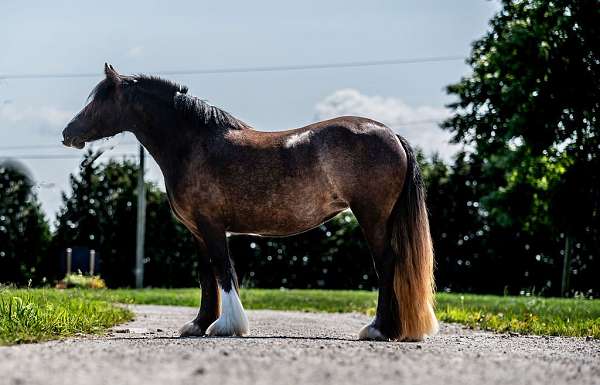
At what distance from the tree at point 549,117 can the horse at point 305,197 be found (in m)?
20.0

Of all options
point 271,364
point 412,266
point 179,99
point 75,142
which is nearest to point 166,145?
point 179,99

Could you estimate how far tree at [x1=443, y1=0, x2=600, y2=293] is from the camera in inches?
1105

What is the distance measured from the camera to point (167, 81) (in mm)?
9680

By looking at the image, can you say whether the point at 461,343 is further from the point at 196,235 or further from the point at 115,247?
the point at 115,247

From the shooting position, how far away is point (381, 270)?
8.93 meters

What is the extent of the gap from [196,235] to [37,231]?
25928 millimetres

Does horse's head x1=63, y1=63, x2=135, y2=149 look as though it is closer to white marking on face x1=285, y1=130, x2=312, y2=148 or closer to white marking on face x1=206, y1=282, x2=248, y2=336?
white marking on face x1=285, y1=130, x2=312, y2=148

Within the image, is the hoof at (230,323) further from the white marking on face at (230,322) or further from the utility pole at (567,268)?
the utility pole at (567,268)

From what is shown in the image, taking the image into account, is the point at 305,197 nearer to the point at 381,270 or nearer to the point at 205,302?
the point at 381,270

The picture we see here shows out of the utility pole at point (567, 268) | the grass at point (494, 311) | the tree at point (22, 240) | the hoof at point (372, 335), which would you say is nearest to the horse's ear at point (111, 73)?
the hoof at point (372, 335)

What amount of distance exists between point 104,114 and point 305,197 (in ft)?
7.69

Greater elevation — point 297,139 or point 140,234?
point 140,234

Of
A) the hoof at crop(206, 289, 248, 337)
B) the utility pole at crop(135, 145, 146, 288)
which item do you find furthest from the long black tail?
the utility pole at crop(135, 145, 146, 288)

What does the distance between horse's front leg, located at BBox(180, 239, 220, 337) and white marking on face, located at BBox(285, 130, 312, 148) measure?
1373 mm
